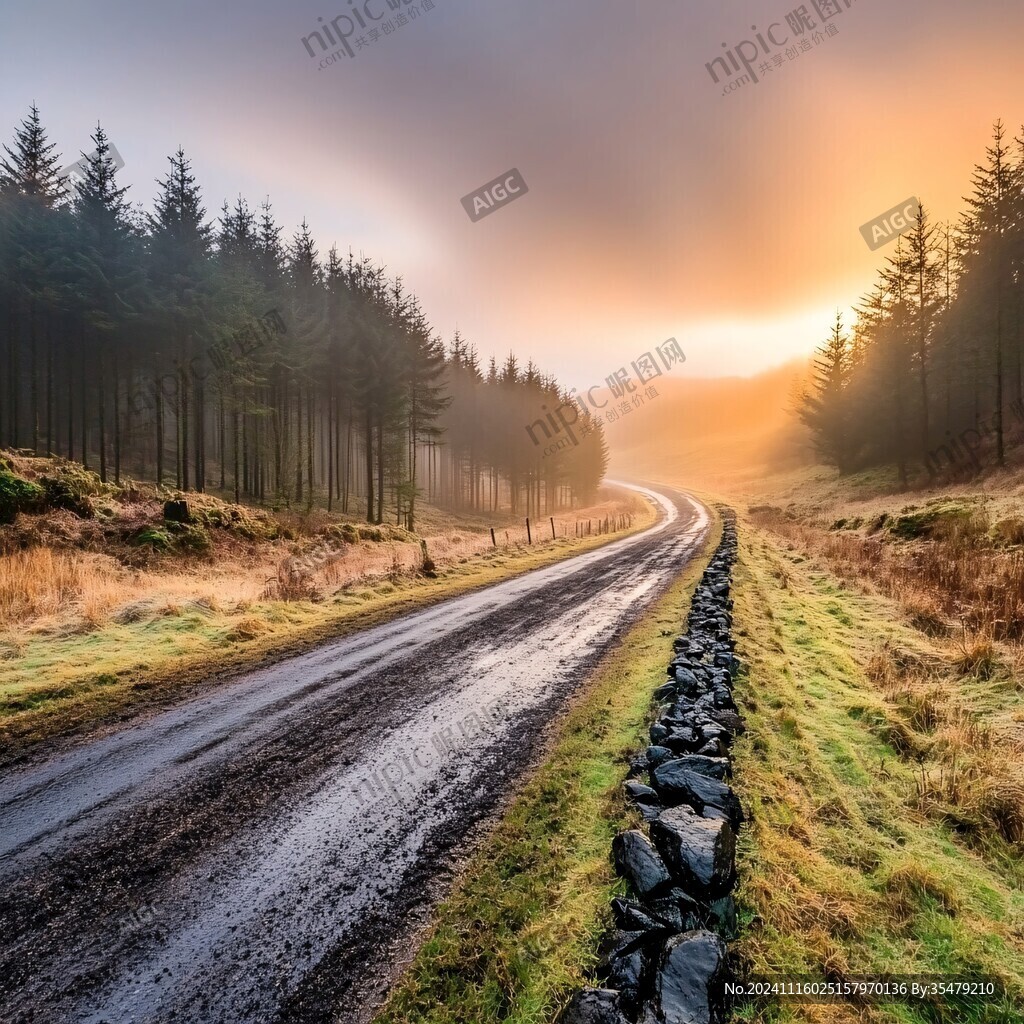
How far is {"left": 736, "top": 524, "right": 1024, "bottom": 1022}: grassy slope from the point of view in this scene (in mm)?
2623

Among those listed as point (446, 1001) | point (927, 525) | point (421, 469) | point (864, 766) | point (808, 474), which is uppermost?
point (421, 469)

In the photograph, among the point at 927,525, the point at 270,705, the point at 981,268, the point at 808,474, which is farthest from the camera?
the point at 808,474

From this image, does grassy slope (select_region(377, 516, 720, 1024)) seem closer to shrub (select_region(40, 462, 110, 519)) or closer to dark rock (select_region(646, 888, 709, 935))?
dark rock (select_region(646, 888, 709, 935))

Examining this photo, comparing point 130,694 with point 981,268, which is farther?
point 981,268

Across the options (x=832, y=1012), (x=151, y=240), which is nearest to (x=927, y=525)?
(x=832, y=1012)

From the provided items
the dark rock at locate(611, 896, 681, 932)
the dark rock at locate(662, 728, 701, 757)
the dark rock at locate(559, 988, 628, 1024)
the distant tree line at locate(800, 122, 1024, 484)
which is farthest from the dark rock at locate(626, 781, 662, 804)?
the distant tree line at locate(800, 122, 1024, 484)

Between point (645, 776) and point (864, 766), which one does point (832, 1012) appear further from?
point (864, 766)

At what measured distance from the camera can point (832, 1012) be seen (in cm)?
233

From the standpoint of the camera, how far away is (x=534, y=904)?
116 inches

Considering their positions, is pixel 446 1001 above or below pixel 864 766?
above

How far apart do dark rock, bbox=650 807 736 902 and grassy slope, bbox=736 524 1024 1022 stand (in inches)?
7.5

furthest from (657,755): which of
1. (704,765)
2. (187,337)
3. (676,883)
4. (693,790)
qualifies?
(187,337)

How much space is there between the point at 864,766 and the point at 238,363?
103 feet

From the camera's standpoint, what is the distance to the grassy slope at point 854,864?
103 inches
